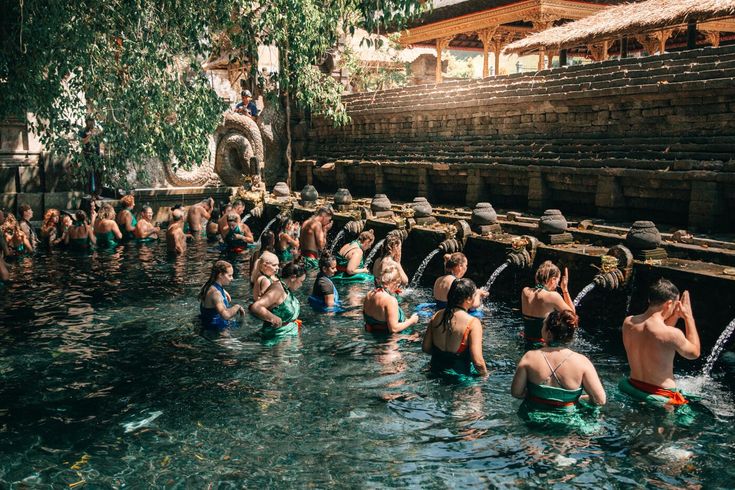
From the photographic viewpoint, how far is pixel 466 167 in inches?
776

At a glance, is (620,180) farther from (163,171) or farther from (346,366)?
(163,171)

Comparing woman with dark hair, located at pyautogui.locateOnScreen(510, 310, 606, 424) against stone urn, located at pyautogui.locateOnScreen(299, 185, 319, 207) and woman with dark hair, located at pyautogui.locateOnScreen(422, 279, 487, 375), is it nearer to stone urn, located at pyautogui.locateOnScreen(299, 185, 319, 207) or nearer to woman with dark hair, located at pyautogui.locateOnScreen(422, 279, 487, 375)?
woman with dark hair, located at pyautogui.locateOnScreen(422, 279, 487, 375)

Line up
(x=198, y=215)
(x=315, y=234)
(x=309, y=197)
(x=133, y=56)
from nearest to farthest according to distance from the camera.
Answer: (x=133, y=56) → (x=315, y=234) → (x=309, y=197) → (x=198, y=215)

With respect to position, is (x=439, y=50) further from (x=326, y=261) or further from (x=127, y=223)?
(x=326, y=261)

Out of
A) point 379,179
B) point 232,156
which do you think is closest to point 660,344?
point 379,179

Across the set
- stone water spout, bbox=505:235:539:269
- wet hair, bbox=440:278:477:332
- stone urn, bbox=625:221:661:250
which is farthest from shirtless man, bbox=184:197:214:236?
wet hair, bbox=440:278:477:332

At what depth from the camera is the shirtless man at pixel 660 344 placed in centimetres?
731

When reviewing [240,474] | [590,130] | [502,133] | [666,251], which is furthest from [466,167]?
[240,474]

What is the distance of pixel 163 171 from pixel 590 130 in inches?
648

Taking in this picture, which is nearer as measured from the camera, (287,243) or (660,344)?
(660,344)

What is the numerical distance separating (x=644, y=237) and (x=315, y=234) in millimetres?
7670

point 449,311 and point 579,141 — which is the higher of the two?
point 579,141

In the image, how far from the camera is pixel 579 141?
1698cm

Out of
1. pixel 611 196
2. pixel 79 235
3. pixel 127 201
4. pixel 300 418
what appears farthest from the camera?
pixel 127 201
